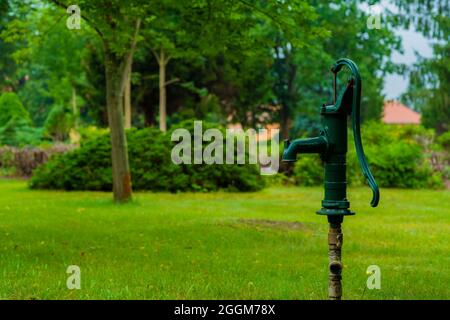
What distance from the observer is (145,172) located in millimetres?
20219

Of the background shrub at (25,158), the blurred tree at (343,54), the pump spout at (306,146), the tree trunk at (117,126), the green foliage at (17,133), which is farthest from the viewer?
the blurred tree at (343,54)

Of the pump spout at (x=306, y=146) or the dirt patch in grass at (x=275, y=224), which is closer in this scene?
the pump spout at (x=306, y=146)

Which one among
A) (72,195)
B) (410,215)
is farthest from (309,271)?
(72,195)

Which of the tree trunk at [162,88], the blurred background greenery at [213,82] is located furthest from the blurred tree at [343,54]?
the tree trunk at [162,88]

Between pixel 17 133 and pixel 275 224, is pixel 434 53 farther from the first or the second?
pixel 275 224

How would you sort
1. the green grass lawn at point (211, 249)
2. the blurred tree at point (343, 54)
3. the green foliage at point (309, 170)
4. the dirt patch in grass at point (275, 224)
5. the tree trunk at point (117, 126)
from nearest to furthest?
1. the green grass lawn at point (211, 249)
2. the dirt patch in grass at point (275, 224)
3. the tree trunk at point (117, 126)
4. the green foliage at point (309, 170)
5. the blurred tree at point (343, 54)

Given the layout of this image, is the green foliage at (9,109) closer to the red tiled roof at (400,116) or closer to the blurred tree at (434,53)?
the blurred tree at (434,53)

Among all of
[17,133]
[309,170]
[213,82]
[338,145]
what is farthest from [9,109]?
[338,145]

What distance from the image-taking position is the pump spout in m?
4.55

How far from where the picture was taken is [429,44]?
37.6 m

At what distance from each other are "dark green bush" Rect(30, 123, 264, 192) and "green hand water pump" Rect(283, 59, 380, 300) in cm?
1528

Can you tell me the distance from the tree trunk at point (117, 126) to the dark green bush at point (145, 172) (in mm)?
4459

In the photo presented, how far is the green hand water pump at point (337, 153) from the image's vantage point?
447 centimetres

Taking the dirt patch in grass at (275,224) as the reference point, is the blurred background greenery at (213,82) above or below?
above
